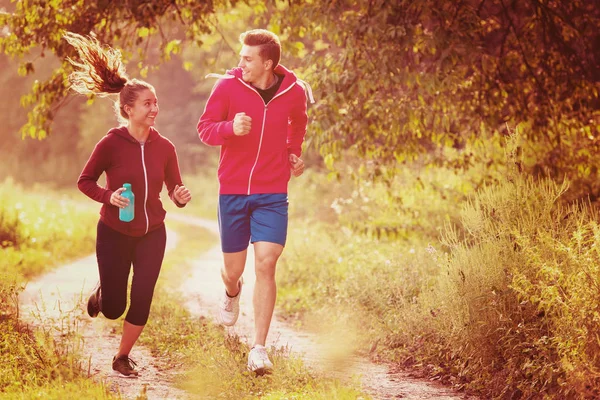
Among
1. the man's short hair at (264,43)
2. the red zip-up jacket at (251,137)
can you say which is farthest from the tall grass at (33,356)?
the man's short hair at (264,43)

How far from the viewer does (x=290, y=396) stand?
4.91 metres

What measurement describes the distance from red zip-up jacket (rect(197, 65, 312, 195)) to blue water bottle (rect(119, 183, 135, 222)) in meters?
0.70

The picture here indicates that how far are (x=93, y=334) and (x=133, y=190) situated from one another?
240 cm

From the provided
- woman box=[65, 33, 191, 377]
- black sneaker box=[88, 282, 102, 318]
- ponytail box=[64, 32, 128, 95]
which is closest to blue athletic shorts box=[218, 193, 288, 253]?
woman box=[65, 33, 191, 377]

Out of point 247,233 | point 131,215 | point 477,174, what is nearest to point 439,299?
point 247,233

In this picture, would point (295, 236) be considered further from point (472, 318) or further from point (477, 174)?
point (472, 318)

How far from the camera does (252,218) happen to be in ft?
19.4

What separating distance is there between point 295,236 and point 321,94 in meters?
5.97

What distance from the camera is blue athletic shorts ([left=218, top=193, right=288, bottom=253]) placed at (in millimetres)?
5805

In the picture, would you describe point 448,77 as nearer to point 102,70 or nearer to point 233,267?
point 233,267

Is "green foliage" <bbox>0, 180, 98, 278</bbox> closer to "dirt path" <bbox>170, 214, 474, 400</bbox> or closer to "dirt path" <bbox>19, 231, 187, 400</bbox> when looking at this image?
"dirt path" <bbox>19, 231, 187, 400</bbox>

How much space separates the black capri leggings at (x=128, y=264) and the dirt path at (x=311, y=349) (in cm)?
135

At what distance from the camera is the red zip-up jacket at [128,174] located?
17.9 feet

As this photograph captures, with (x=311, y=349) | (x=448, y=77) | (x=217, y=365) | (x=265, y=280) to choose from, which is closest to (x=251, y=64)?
(x=265, y=280)
